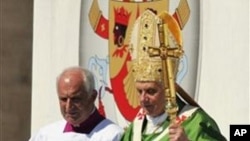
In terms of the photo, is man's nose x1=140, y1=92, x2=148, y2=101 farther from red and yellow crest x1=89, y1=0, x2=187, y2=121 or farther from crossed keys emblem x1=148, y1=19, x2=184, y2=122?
red and yellow crest x1=89, y1=0, x2=187, y2=121

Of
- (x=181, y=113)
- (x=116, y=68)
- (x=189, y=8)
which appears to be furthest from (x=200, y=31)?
(x=181, y=113)

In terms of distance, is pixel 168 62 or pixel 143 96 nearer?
pixel 168 62

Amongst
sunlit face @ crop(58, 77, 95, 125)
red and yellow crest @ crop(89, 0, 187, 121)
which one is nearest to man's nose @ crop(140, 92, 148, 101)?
sunlit face @ crop(58, 77, 95, 125)

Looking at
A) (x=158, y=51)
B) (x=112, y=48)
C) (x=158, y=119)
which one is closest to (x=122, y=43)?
(x=112, y=48)

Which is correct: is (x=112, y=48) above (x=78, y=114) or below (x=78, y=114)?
above

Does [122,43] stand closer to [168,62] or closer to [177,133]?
[168,62]

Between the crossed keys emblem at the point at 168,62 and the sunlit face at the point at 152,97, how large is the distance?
0.27 feet

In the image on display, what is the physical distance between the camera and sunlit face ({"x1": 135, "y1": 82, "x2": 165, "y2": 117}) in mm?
5305

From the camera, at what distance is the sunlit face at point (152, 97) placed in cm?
530

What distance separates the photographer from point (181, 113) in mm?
5438

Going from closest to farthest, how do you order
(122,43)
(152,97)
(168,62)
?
(168,62) < (152,97) < (122,43)

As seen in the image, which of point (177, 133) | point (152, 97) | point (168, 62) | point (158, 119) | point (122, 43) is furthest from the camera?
point (122, 43)

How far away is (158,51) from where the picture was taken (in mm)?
5203

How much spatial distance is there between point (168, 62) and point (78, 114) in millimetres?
513
